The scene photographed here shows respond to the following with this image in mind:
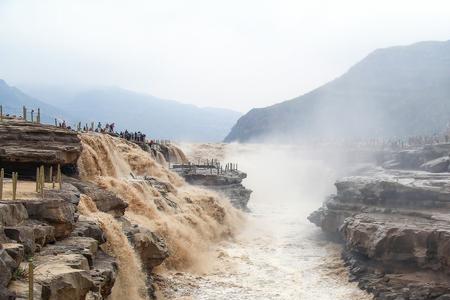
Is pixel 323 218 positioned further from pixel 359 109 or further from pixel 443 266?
pixel 359 109

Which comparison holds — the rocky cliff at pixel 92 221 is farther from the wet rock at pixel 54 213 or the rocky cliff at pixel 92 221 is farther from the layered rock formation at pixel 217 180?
the layered rock formation at pixel 217 180

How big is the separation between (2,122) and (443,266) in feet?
66.4

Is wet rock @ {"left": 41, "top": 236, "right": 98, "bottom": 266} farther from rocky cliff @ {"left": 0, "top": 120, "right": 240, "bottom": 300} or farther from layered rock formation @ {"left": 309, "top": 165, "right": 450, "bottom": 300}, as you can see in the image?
layered rock formation @ {"left": 309, "top": 165, "right": 450, "bottom": 300}

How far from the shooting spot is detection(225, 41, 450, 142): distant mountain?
13912 centimetres

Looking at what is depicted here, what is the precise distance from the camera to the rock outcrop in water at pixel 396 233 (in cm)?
2152

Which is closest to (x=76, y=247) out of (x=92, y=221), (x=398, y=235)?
(x=92, y=221)

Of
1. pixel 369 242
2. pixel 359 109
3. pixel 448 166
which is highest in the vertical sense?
pixel 359 109

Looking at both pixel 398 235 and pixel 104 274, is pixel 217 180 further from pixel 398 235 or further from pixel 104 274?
pixel 104 274

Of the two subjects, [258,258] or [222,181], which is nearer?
[258,258]

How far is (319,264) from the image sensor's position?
26.5 metres

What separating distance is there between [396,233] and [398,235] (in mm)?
163

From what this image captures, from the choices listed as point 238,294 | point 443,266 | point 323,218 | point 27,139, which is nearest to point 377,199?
point 323,218

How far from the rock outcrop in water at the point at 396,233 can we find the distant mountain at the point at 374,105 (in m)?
105

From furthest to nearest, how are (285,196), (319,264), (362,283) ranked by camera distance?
(285,196), (319,264), (362,283)
